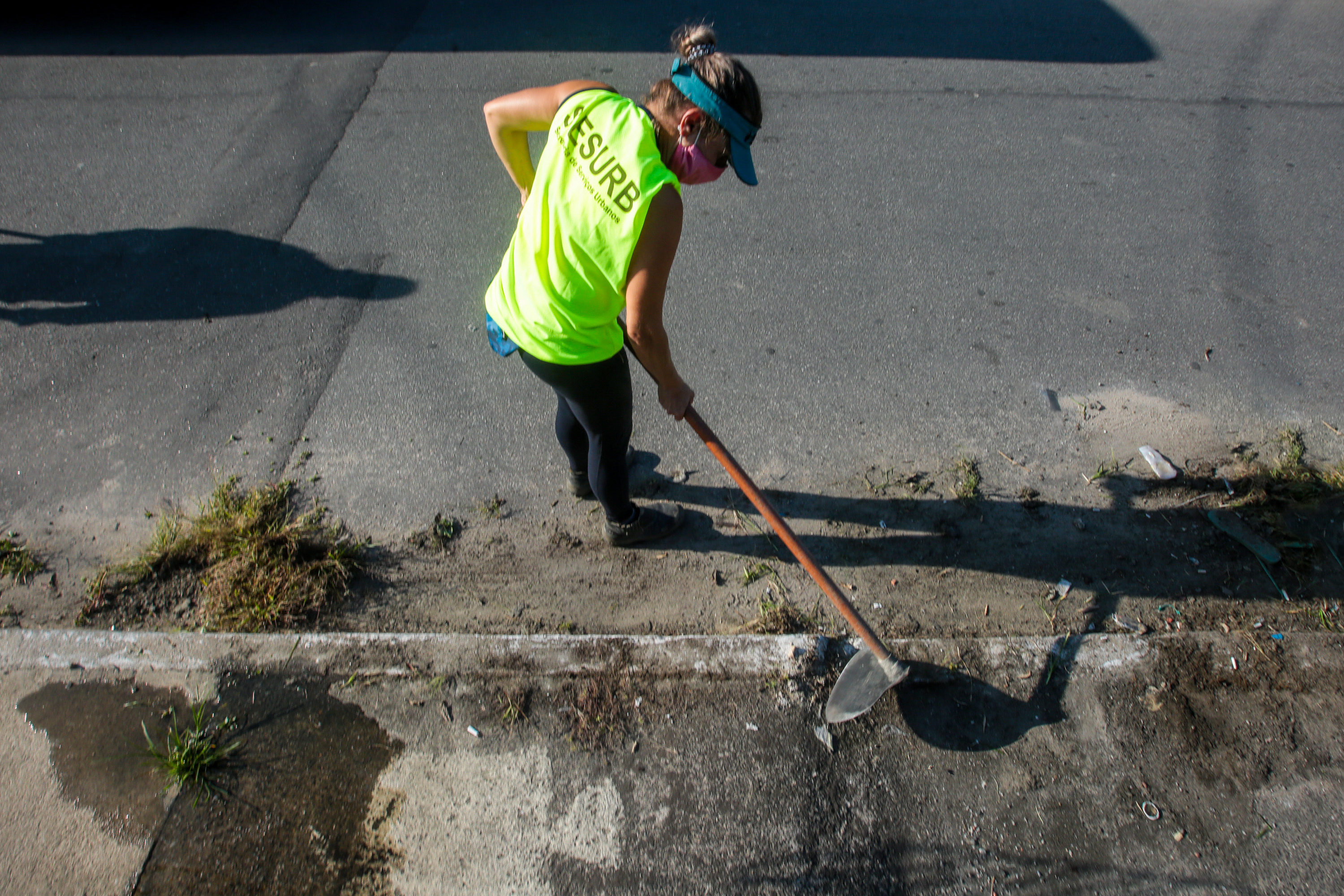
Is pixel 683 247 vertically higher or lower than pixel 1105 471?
higher

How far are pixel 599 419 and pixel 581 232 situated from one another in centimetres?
68

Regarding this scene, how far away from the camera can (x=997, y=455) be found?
3.32 meters

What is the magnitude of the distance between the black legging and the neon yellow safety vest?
5 centimetres

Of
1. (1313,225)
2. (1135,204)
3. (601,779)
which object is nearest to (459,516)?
(601,779)

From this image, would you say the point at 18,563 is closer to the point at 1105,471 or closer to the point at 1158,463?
the point at 1105,471

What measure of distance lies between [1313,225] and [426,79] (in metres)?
5.86

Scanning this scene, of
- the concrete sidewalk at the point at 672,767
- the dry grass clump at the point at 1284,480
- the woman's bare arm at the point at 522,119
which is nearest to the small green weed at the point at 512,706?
the concrete sidewalk at the point at 672,767

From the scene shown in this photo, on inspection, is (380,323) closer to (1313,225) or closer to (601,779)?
(601,779)

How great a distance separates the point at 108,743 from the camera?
244cm

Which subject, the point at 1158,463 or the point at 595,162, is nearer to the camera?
the point at 595,162

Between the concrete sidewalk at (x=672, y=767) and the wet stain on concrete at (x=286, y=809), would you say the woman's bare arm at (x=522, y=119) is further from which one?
the wet stain on concrete at (x=286, y=809)

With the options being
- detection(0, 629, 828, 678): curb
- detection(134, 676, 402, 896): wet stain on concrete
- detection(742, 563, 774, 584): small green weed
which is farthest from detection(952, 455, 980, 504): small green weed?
detection(134, 676, 402, 896): wet stain on concrete

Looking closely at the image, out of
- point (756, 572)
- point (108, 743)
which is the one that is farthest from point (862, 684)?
point (108, 743)

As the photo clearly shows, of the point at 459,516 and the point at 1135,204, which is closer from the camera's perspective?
the point at 459,516
